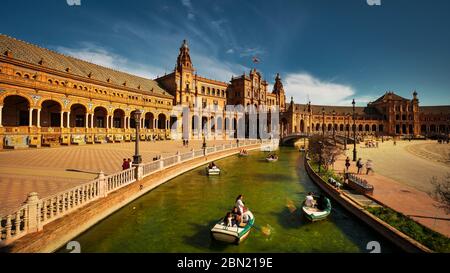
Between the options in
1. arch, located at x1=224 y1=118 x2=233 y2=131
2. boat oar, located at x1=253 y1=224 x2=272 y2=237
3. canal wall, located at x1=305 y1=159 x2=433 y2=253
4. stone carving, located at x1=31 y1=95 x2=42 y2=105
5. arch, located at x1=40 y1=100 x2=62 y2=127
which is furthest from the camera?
arch, located at x1=224 y1=118 x2=233 y2=131

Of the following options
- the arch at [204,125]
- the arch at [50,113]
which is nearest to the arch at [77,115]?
the arch at [50,113]

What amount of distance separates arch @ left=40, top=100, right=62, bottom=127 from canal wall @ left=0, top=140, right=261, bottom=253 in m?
27.6

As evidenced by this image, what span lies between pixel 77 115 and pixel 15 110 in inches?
356

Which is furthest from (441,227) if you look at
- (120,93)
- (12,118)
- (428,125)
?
(428,125)

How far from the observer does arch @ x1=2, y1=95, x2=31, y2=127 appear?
30.1 m

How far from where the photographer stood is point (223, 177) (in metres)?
22.7

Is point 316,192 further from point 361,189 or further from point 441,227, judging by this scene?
point 441,227

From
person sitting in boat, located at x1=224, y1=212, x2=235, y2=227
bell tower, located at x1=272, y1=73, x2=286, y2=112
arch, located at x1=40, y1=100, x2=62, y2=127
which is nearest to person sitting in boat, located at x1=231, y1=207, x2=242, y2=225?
person sitting in boat, located at x1=224, y1=212, x2=235, y2=227

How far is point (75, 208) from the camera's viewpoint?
9180 millimetres

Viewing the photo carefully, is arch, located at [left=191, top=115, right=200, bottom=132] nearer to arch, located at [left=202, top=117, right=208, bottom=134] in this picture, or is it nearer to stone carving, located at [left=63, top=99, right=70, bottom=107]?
arch, located at [left=202, top=117, right=208, bottom=134]

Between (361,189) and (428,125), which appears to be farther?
(428,125)

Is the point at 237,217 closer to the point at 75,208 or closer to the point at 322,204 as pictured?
the point at 322,204

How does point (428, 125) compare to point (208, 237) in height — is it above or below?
above
